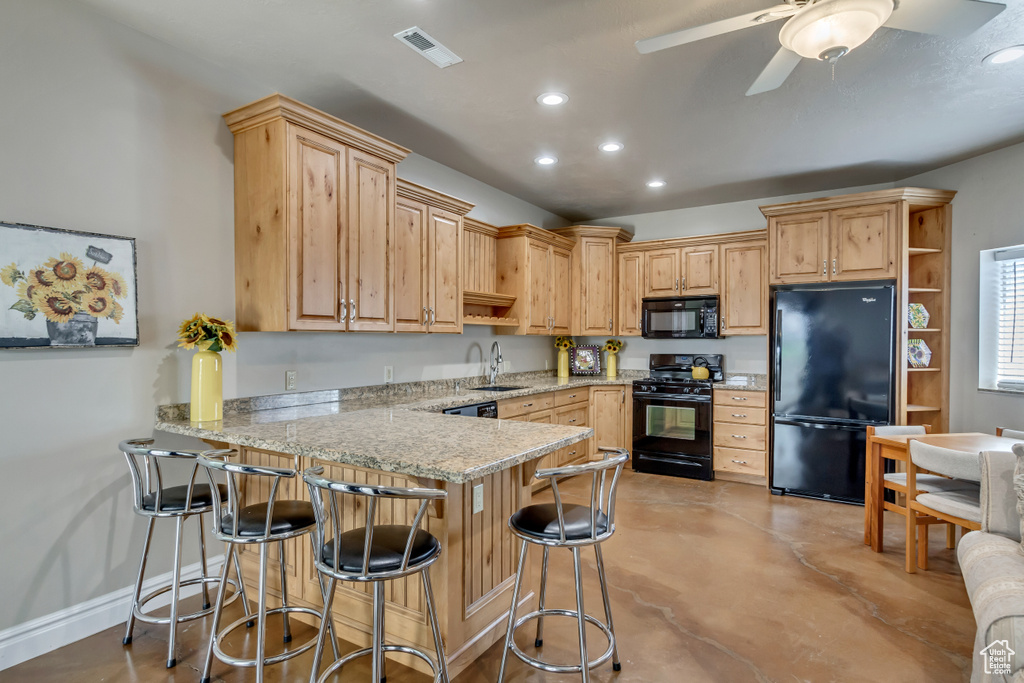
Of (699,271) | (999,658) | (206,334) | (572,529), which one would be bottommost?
(999,658)

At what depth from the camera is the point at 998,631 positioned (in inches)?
60.9

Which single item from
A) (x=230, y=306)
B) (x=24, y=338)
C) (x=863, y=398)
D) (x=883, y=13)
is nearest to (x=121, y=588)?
(x=24, y=338)

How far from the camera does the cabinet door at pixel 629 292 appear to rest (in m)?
5.64

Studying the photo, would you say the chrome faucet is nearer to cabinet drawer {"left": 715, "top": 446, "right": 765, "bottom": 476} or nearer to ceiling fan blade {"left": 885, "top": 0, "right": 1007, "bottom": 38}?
cabinet drawer {"left": 715, "top": 446, "right": 765, "bottom": 476}

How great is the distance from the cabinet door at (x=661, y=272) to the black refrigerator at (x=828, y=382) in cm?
110

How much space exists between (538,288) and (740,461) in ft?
8.14

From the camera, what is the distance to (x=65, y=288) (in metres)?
2.24

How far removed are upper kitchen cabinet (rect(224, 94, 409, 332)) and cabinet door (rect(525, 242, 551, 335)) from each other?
2.07m

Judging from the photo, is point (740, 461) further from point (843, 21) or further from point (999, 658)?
point (843, 21)

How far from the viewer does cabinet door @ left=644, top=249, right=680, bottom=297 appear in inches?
214

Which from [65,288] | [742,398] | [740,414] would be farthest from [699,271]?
[65,288]

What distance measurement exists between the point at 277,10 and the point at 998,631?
343cm

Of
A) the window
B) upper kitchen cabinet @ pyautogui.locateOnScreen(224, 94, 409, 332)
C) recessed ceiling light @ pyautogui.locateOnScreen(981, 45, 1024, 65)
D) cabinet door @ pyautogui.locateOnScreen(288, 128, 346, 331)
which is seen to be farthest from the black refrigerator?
cabinet door @ pyautogui.locateOnScreen(288, 128, 346, 331)

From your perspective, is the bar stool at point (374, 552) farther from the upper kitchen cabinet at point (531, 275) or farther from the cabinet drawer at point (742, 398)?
the cabinet drawer at point (742, 398)
